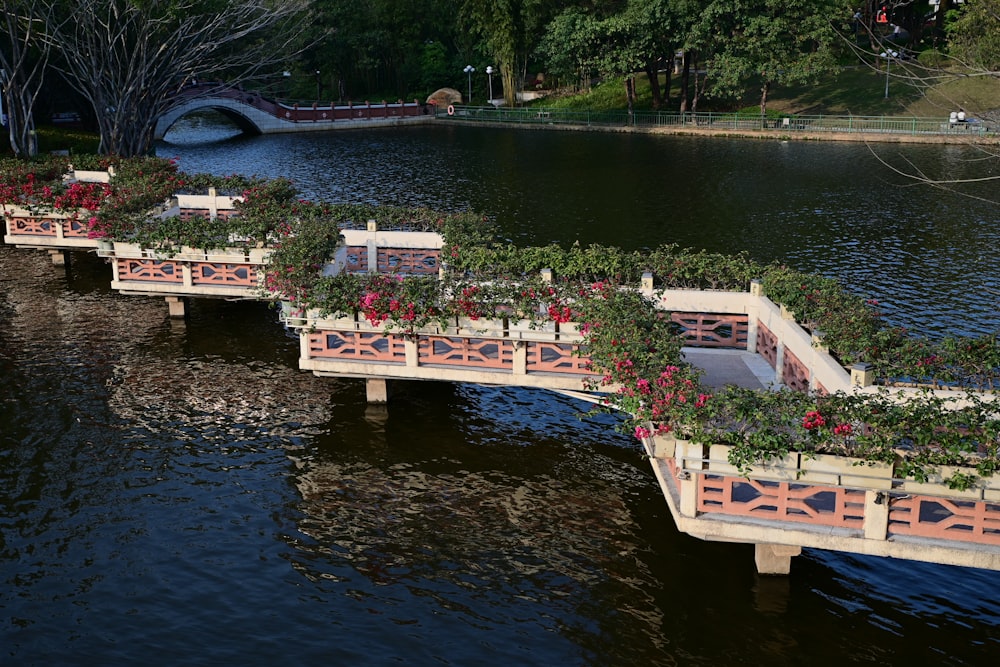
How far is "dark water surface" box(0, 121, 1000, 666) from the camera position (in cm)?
1596

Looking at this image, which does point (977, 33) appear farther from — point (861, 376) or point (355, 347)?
point (355, 347)

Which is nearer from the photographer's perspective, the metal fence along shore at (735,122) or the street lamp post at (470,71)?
the metal fence along shore at (735,122)

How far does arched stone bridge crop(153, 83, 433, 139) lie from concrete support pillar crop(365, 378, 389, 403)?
204 ft

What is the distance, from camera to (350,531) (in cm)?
1920

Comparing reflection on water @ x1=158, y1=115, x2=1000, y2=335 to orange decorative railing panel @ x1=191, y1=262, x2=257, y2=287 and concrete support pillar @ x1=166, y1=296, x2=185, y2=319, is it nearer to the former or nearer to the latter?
concrete support pillar @ x1=166, y1=296, x2=185, y2=319

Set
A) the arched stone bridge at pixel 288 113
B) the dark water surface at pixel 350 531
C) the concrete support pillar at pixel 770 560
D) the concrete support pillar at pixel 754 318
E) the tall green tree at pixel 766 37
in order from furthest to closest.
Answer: the arched stone bridge at pixel 288 113
the tall green tree at pixel 766 37
the concrete support pillar at pixel 754 318
the concrete support pillar at pixel 770 560
the dark water surface at pixel 350 531

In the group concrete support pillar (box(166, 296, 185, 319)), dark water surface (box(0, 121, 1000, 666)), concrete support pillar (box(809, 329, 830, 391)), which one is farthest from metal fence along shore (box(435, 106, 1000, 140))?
concrete support pillar (box(166, 296, 185, 319))

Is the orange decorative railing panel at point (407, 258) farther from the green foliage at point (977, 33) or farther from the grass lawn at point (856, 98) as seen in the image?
the grass lawn at point (856, 98)

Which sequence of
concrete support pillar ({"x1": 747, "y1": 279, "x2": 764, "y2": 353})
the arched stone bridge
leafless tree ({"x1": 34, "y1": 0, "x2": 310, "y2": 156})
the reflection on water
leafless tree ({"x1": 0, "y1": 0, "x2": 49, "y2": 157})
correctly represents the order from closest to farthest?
concrete support pillar ({"x1": 747, "y1": 279, "x2": 764, "y2": 353}), the reflection on water, leafless tree ({"x1": 0, "y1": 0, "x2": 49, "y2": 157}), leafless tree ({"x1": 34, "y1": 0, "x2": 310, "y2": 156}), the arched stone bridge

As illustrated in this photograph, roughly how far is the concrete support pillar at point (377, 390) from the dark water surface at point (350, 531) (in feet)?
1.19

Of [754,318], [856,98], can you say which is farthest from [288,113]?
[754,318]

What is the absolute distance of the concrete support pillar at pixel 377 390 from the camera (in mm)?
24156

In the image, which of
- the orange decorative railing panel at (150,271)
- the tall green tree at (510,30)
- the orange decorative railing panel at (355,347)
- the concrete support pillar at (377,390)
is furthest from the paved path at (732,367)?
the tall green tree at (510,30)

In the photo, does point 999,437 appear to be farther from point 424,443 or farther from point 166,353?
point 166,353
